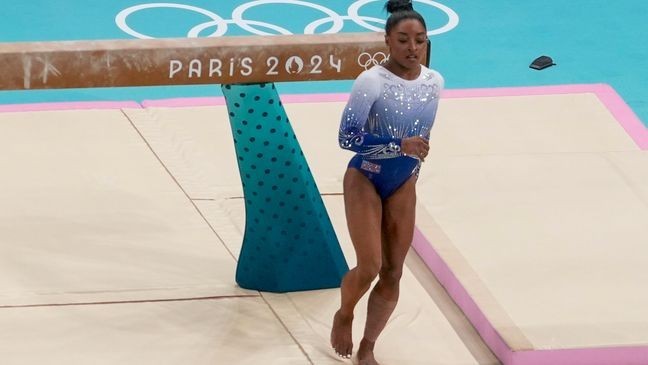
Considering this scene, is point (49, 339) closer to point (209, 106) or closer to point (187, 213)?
point (187, 213)

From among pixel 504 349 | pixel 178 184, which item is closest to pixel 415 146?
pixel 504 349

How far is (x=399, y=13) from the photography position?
5004 mm

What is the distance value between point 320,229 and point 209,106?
2.16 m

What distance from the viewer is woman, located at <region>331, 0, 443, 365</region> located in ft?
16.4

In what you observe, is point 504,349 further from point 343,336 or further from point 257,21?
point 257,21

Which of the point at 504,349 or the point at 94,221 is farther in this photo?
the point at 94,221

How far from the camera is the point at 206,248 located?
6367 mm

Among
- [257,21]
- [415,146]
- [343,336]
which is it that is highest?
[415,146]

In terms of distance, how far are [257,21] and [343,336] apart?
154 inches

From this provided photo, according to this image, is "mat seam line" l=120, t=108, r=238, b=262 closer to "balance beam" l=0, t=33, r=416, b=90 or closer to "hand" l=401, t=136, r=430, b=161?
"balance beam" l=0, t=33, r=416, b=90

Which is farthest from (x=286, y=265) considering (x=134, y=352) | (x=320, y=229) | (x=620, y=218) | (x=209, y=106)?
(x=209, y=106)

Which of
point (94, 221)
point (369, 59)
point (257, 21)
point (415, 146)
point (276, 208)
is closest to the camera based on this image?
point (415, 146)

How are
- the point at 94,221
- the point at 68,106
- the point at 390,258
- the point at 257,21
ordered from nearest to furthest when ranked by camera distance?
the point at 390,258 < the point at 94,221 < the point at 68,106 < the point at 257,21

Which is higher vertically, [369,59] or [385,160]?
[369,59]
